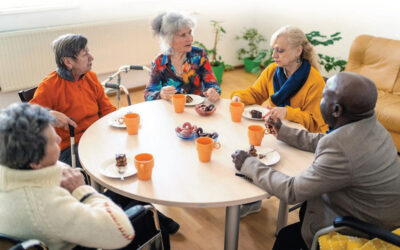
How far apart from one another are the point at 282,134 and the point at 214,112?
0.51 meters

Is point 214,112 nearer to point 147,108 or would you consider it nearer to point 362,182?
point 147,108

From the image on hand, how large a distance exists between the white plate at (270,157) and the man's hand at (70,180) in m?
0.77

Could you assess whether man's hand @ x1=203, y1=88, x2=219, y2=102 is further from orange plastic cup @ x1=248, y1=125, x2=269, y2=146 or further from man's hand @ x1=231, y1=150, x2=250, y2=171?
man's hand @ x1=231, y1=150, x2=250, y2=171

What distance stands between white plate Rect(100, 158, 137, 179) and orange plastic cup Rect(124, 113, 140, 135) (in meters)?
0.27

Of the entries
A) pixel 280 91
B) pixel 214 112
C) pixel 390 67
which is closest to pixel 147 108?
pixel 214 112

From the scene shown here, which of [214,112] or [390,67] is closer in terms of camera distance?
[214,112]

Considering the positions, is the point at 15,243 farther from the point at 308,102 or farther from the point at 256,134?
the point at 308,102

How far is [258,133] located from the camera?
1671 mm

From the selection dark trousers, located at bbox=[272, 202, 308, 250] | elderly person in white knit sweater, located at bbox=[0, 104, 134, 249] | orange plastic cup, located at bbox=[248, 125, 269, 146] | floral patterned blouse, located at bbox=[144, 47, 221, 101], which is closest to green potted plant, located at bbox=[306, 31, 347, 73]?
floral patterned blouse, located at bbox=[144, 47, 221, 101]

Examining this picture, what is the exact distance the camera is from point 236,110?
6.43 ft

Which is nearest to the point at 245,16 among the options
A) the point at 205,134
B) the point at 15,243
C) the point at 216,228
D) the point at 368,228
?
the point at 216,228

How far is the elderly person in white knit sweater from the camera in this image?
1044 millimetres

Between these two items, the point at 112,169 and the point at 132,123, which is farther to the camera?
the point at 132,123

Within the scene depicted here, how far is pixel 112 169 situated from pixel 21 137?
0.51 metres
